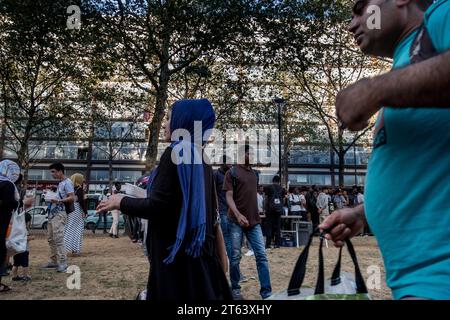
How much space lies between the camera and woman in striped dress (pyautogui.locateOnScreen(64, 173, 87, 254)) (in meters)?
9.41

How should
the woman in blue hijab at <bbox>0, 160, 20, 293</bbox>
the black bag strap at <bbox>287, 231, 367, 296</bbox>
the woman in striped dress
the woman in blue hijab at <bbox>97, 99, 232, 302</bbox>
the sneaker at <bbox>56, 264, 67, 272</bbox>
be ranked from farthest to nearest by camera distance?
the woman in striped dress, the sneaker at <bbox>56, 264, 67, 272</bbox>, the woman in blue hijab at <bbox>0, 160, 20, 293</bbox>, the woman in blue hijab at <bbox>97, 99, 232, 302</bbox>, the black bag strap at <bbox>287, 231, 367, 296</bbox>

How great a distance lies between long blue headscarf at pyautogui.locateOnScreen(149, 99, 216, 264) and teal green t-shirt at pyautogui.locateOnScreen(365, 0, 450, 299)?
1250mm

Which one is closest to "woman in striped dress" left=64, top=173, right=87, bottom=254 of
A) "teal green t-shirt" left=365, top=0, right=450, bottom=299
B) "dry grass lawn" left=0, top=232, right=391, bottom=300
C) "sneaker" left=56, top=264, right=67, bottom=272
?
"dry grass lawn" left=0, top=232, right=391, bottom=300

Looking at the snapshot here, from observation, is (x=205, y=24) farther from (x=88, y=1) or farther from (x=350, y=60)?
(x=350, y=60)

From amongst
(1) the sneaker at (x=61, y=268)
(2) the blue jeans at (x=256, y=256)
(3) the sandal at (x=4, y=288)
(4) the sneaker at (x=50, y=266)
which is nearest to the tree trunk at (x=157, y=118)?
(4) the sneaker at (x=50, y=266)

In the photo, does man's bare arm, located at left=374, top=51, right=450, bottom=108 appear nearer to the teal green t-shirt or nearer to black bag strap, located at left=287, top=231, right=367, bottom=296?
the teal green t-shirt

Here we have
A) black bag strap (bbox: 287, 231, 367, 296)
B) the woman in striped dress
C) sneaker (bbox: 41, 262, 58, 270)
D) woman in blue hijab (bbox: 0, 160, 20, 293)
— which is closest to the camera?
black bag strap (bbox: 287, 231, 367, 296)

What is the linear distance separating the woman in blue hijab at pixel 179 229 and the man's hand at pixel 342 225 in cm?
98

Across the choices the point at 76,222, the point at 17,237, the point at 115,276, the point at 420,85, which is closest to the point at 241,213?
the point at 115,276

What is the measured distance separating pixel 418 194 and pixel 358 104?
34 centimetres

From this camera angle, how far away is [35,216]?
2461cm
